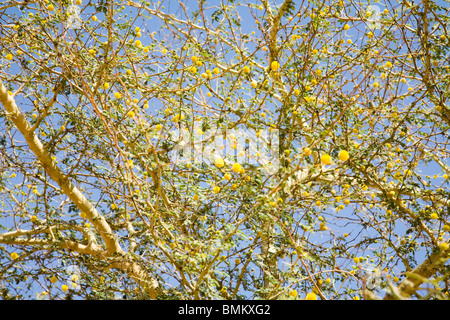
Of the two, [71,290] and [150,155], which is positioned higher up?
[150,155]

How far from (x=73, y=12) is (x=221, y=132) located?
145 cm

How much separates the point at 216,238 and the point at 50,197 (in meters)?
2.20

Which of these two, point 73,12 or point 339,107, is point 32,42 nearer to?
point 73,12

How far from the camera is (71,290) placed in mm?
3412

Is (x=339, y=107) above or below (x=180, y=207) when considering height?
above
